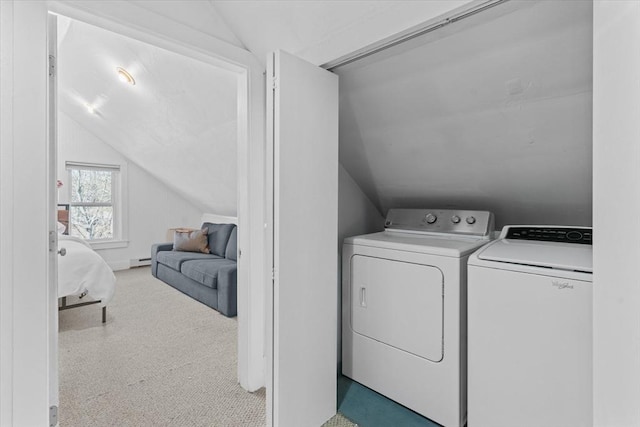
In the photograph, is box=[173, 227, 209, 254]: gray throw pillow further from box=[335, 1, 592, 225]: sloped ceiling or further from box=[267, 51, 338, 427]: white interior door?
box=[267, 51, 338, 427]: white interior door

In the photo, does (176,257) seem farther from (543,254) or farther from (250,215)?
(543,254)

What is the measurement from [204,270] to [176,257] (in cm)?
89

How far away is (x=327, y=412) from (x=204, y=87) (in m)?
2.34

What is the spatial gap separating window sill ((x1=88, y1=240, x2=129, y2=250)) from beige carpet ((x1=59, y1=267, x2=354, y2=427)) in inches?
71.5

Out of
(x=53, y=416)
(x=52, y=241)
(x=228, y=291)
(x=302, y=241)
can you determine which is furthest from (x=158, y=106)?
(x=53, y=416)

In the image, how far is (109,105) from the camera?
3740 mm

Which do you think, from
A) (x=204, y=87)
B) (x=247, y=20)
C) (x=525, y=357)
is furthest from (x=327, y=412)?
(x=204, y=87)

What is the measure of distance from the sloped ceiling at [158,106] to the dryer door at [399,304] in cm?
166

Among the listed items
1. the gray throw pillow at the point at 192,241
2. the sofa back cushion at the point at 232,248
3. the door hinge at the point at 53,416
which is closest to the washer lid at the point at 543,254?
the door hinge at the point at 53,416

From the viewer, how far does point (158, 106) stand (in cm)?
316

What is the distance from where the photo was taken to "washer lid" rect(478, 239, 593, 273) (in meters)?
1.32

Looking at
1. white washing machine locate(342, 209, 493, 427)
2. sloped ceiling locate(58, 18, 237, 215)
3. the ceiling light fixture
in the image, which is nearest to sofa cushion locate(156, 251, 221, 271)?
sloped ceiling locate(58, 18, 237, 215)

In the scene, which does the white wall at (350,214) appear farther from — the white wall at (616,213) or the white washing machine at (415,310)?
the white wall at (616,213)

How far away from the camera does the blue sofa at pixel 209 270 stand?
3.31 m
